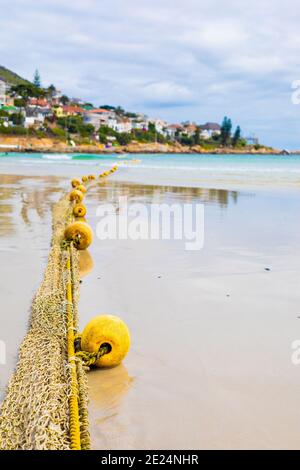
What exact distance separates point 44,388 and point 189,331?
2.23m

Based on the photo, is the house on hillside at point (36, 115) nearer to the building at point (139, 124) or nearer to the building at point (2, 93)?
the building at point (2, 93)

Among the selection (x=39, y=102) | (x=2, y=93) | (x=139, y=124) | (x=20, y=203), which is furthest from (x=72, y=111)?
(x=20, y=203)

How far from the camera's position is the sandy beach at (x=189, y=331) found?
4066 millimetres

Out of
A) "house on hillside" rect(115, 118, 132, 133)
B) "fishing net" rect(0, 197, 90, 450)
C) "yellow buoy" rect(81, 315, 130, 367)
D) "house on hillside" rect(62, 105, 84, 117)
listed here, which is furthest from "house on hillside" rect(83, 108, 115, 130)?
"yellow buoy" rect(81, 315, 130, 367)

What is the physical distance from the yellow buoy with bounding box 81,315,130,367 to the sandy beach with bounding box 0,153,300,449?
118 mm

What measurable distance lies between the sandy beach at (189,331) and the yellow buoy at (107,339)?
12 cm

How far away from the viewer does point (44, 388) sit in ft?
13.4

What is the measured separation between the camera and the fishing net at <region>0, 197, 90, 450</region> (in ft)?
11.5

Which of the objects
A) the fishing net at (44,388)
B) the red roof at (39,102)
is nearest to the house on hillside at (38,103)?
the red roof at (39,102)

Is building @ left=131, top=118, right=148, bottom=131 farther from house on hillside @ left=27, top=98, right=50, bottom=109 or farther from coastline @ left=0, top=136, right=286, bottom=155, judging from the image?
house on hillside @ left=27, top=98, right=50, bottom=109

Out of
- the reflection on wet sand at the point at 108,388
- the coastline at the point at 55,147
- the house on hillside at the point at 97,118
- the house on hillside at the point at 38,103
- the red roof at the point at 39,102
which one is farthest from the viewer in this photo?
the house on hillside at the point at 97,118

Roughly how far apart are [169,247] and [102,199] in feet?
30.9
